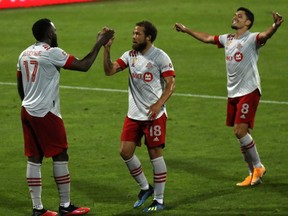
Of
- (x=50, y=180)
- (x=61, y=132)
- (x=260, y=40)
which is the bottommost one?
(x=50, y=180)

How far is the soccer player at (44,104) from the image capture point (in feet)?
43.5

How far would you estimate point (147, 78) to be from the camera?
13797 mm

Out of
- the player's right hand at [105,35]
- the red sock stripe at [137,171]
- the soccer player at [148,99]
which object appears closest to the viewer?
the player's right hand at [105,35]

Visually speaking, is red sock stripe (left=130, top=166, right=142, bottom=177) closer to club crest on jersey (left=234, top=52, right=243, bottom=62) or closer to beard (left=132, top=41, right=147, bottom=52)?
beard (left=132, top=41, right=147, bottom=52)

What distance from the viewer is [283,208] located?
13.6 metres

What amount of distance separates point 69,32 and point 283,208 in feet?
51.2

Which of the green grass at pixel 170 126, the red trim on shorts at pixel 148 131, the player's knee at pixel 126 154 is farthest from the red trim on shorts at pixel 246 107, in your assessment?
the player's knee at pixel 126 154

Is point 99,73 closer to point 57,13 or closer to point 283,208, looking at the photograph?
point 57,13

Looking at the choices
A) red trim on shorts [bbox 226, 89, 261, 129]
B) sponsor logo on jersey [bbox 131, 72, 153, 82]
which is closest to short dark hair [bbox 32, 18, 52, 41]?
sponsor logo on jersey [bbox 131, 72, 153, 82]

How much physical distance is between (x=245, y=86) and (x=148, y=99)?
6.07 ft

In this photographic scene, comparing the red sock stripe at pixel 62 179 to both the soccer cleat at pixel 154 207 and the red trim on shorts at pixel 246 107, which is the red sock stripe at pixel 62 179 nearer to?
the soccer cleat at pixel 154 207

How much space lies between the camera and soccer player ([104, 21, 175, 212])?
13.7 metres

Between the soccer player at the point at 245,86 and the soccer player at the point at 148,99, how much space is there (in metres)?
1.36

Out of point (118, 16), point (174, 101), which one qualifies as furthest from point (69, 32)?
point (174, 101)
